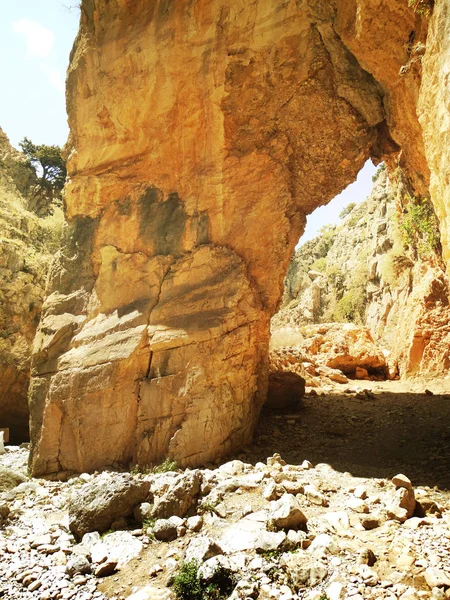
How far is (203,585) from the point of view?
3645 mm

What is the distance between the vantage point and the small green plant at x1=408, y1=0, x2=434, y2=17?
4.67m

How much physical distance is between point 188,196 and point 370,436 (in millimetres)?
6016

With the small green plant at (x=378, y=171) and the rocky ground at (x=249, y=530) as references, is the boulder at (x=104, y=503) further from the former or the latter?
the small green plant at (x=378, y=171)

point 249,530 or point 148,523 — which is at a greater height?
point 249,530

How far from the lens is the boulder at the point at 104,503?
507cm

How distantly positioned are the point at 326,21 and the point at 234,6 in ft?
5.75

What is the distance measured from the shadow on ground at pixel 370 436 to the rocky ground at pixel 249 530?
0.05 m

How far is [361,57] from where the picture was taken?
6617mm

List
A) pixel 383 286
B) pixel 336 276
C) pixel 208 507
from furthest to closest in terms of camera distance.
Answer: pixel 336 276, pixel 383 286, pixel 208 507

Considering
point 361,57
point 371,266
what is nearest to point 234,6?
point 361,57

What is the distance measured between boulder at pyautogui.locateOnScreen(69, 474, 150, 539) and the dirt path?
2379 millimetres

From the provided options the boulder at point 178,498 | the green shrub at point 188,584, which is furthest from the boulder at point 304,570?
the boulder at point 178,498

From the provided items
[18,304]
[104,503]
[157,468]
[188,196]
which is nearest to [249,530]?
[104,503]

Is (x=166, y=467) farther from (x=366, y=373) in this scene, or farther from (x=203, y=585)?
(x=366, y=373)
